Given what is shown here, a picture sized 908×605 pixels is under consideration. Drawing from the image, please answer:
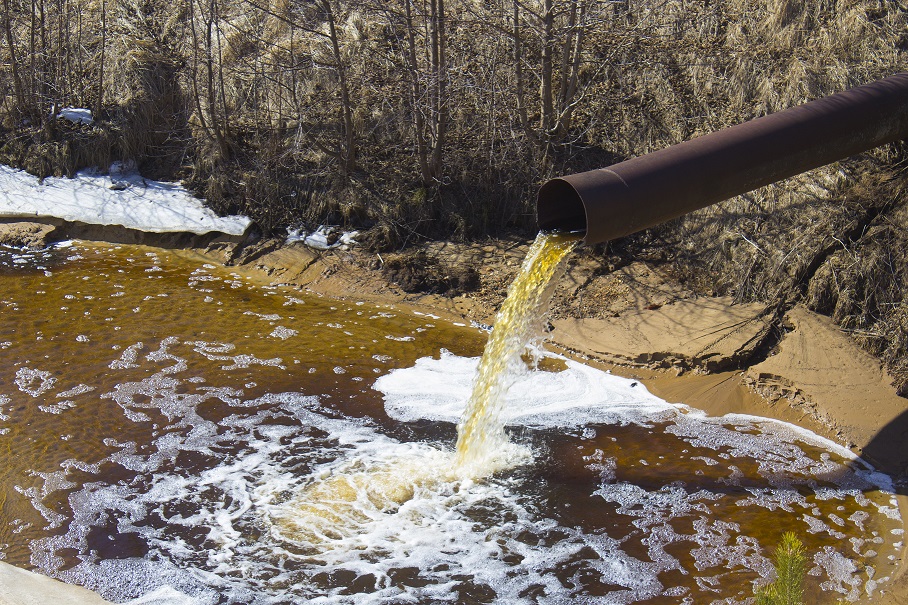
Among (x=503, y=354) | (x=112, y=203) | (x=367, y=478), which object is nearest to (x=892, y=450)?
(x=503, y=354)

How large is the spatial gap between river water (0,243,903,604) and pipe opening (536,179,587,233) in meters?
1.66

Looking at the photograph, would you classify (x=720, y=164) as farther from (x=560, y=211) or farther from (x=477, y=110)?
(x=477, y=110)

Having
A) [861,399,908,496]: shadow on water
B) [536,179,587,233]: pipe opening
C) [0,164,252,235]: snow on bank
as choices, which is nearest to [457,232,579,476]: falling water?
[536,179,587,233]: pipe opening

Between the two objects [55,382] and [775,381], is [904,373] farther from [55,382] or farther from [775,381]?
[55,382]

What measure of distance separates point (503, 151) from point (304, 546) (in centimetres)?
572

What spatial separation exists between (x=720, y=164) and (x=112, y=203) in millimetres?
7625

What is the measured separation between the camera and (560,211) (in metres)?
5.95

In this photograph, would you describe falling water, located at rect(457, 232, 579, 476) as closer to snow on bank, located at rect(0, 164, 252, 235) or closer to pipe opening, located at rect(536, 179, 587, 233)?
pipe opening, located at rect(536, 179, 587, 233)

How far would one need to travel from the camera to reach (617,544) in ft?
16.7

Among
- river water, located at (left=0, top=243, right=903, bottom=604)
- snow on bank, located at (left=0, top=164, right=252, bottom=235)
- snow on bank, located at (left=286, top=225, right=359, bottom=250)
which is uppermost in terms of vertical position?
snow on bank, located at (left=0, top=164, right=252, bottom=235)

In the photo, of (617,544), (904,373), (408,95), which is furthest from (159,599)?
(408,95)

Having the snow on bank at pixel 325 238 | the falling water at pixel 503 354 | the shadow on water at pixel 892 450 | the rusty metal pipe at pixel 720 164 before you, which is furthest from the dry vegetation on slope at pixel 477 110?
the falling water at pixel 503 354

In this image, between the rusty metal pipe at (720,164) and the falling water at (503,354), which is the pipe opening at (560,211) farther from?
the falling water at (503,354)

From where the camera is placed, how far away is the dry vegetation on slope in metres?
7.80
